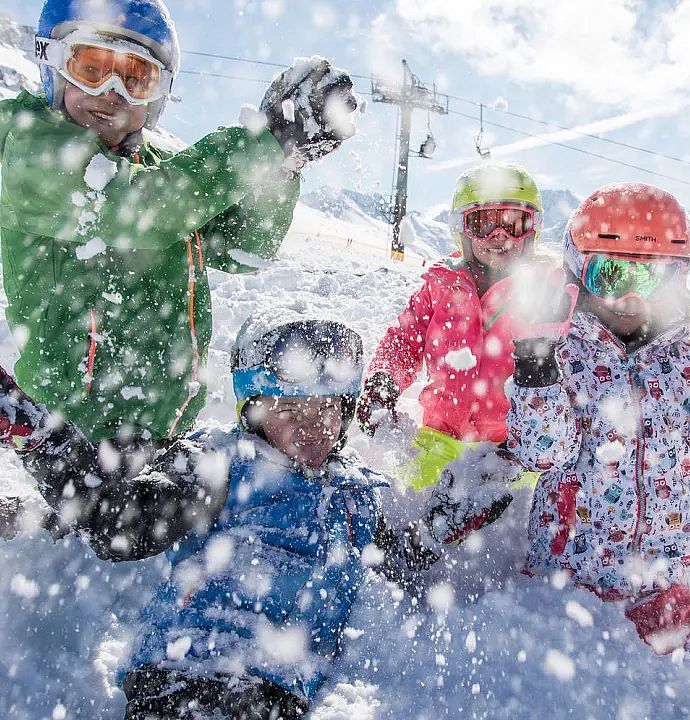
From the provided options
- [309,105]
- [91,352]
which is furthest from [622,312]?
[91,352]

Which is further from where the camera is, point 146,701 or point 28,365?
point 28,365

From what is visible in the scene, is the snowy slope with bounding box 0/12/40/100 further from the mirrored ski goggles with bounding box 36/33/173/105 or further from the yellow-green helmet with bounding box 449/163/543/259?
the mirrored ski goggles with bounding box 36/33/173/105

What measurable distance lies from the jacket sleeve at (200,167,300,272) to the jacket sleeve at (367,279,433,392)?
1045 millimetres

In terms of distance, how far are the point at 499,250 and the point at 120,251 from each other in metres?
2.13

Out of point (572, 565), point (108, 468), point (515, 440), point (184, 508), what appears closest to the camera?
point (108, 468)

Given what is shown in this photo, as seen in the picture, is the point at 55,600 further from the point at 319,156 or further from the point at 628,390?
the point at 628,390

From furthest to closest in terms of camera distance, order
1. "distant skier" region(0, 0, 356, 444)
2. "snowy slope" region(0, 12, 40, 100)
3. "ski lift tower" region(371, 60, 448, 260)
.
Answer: "snowy slope" region(0, 12, 40, 100) → "ski lift tower" region(371, 60, 448, 260) → "distant skier" region(0, 0, 356, 444)

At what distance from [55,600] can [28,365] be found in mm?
1007

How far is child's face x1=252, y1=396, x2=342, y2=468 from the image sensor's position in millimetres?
2418

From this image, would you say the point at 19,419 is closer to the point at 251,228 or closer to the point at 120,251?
the point at 120,251

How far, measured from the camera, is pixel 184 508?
2.09 meters

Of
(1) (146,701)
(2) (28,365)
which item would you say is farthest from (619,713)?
(2) (28,365)

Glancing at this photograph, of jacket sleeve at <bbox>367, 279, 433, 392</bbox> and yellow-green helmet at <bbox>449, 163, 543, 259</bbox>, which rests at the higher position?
yellow-green helmet at <bbox>449, 163, 543, 259</bbox>

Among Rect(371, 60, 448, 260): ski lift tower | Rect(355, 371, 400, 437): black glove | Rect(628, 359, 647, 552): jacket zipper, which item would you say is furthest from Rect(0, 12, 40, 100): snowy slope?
Rect(628, 359, 647, 552): jacket zipper
